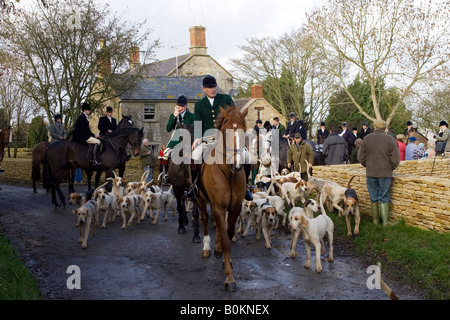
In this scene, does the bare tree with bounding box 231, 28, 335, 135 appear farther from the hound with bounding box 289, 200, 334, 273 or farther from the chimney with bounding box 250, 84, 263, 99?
the hound with bounding box 289, 200, 334, 273

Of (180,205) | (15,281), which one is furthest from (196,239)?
(15,281)

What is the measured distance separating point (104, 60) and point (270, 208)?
669 inches

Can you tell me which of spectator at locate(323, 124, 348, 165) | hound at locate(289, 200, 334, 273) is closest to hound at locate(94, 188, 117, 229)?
hound at locate(289, 200, 334, 273)

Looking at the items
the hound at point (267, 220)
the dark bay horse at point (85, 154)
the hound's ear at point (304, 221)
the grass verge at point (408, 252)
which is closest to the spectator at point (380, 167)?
the grass verge at point (408, 252)

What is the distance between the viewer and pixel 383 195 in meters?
9.42

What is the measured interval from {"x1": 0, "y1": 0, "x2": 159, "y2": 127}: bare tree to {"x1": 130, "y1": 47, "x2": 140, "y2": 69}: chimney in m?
0.26

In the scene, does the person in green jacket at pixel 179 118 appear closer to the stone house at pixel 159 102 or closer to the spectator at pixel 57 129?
the spectator at pixel 57 129

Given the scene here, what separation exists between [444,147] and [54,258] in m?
15.1

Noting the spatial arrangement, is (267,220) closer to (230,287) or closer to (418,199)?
(230,287)

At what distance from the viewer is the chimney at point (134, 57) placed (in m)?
23.8

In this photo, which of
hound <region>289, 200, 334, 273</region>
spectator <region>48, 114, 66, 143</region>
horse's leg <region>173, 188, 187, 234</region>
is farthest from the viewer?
spectator <region>48, 114, 66, 143</region>

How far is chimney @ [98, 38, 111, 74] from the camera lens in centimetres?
2292

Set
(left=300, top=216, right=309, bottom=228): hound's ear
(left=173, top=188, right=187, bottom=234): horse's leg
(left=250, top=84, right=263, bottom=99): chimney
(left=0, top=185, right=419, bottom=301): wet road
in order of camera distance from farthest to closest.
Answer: (left=250, top=84, right=263, bottom=99): chimney, (left=173, top=188, right=187, bottom=234): horse's leg, (left=300, top=216, right=309, bottom=228): hound's ear, (left=0, top=185, right=419, bottom=301): wet road

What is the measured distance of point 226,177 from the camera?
22.4 feet
